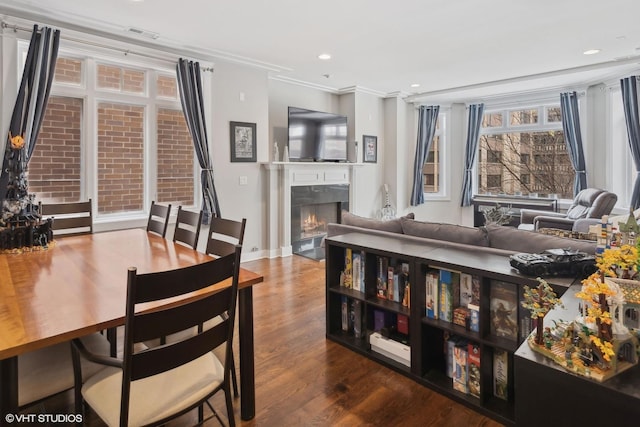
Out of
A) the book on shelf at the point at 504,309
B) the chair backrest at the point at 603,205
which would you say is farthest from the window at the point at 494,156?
the book on shelf at the point at 504,309

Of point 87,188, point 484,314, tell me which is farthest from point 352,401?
point 87,188

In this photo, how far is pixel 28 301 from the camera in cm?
148

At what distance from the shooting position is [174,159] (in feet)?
15.4

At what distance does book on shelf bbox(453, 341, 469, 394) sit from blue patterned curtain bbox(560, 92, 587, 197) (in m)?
5.34

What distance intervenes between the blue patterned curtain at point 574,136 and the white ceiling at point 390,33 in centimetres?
45

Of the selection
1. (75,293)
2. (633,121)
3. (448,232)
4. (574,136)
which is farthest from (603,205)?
(75,293)

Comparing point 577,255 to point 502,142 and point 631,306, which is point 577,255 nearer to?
point 631,306

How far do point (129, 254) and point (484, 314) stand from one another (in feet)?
6.60

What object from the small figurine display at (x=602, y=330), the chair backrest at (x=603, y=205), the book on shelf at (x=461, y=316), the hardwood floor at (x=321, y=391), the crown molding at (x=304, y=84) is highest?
the crown molding at (x=304, y=84)

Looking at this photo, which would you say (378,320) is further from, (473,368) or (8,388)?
(8,388)

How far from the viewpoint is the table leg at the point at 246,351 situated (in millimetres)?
1812

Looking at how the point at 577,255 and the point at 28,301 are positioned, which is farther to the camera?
the point at 577,255

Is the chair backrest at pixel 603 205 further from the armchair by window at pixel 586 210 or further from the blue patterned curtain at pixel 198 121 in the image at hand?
the blue patterned curtain at pixel 198 121

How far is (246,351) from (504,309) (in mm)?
1326
